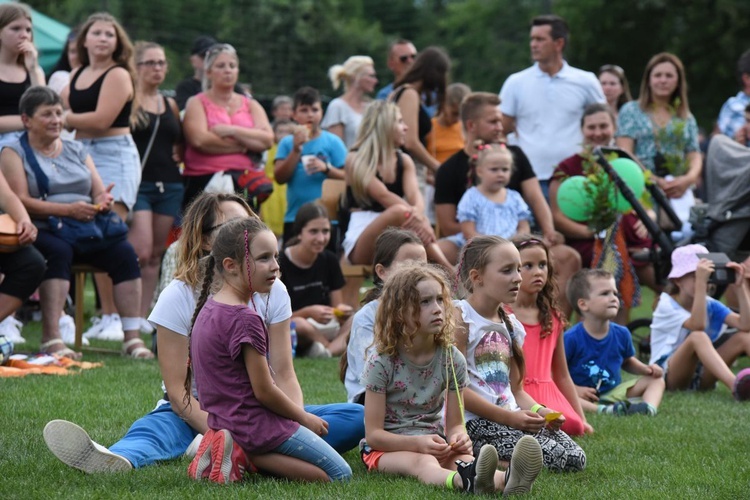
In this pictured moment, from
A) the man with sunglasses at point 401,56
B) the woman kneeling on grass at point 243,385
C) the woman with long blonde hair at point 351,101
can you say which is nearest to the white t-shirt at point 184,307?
the woman kneeling on grass at point 243,385

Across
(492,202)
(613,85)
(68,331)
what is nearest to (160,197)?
(68,331)

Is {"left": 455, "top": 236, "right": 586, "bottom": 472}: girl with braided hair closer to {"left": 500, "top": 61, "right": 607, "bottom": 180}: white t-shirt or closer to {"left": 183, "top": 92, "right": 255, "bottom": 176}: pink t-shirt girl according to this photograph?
{"left": 183, "top": 92, "right": 255, "bottom": 176}: pink t-shirt girl

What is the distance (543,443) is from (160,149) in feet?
16.8

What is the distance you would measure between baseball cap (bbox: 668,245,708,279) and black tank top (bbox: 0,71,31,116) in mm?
4673

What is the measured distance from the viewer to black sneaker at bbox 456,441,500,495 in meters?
4.34

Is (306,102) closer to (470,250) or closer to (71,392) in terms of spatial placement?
(71,392)

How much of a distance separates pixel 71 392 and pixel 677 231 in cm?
509

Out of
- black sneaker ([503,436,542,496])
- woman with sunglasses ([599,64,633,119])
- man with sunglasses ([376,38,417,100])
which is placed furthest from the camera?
woman with sunglasses ([599,64,633,119])

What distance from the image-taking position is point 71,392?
6477 mm

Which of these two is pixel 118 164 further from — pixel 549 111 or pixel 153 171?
pixel 549 111

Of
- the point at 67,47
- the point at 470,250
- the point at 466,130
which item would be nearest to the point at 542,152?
the point at 466,130

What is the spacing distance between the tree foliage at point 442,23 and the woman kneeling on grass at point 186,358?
1921 centimetres

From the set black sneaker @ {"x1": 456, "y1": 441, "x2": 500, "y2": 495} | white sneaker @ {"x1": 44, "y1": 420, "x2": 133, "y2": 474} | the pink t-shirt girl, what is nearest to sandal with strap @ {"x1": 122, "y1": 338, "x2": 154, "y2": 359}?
the pink t-shirt girl

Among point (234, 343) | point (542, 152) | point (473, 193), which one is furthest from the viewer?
point (542, 152)
